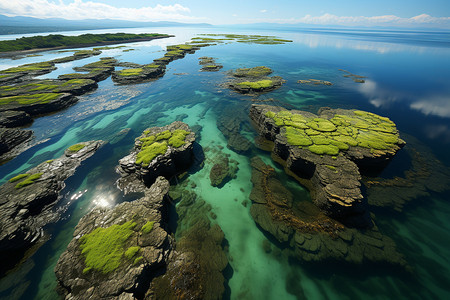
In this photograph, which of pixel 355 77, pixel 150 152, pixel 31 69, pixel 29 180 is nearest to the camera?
A: pixel 29 180

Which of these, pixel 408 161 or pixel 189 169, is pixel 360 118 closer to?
pixel 408 161

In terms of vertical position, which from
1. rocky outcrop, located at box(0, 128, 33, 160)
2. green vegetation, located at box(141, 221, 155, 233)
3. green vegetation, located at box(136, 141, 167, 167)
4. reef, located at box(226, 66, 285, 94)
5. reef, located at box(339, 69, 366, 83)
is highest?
reef, located at box(339, 69, 366, 83)

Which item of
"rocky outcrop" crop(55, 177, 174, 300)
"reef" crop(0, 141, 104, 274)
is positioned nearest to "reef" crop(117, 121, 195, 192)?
"rocky outcrop" crop(55, 177, 174, 300)

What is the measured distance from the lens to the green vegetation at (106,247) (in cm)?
963

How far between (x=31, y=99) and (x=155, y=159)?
36.8 meters

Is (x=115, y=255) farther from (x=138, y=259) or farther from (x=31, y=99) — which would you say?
(x=31, y=99)

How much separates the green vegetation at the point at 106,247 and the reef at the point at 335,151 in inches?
622

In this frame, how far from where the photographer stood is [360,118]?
23.3 metres

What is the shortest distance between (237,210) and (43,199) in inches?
721

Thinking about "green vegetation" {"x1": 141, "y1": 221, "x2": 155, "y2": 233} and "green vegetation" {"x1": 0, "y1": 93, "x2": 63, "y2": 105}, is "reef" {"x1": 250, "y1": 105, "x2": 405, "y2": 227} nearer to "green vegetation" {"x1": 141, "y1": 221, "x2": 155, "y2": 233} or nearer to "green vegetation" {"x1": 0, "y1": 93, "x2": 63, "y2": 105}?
"green vegetation" {"x1": 141, "y1": 221, "x2": 155, "y2": 233}

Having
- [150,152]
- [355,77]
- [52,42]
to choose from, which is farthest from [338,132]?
[52,42]

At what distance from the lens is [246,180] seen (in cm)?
1819

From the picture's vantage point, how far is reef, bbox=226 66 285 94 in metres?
40.2

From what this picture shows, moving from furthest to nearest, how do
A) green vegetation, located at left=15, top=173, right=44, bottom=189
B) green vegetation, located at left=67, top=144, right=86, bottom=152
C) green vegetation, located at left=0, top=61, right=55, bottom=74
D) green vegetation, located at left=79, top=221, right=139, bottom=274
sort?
green vegetation, located at left=0, top=61, right=55, bottom=74, green vegetation, located at left=67, top=144, right=86, bottom=152, green vegetation, located at left=15, top=173, right=44, bottom=189, green vegetation, located at left=79, top=221, right=139, bottom=274
